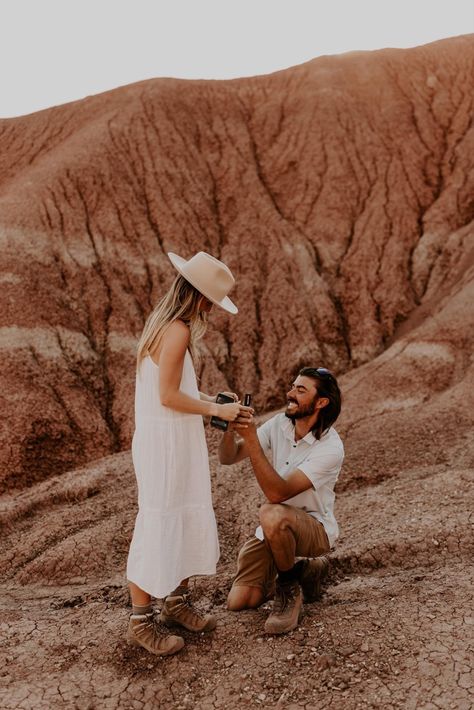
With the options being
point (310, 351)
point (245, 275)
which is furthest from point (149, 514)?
point (245, 275)

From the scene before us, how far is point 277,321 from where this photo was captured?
47.4 ft

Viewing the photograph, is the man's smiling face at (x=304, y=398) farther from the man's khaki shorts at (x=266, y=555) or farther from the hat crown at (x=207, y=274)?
the hat crown at (x=207, y=274)

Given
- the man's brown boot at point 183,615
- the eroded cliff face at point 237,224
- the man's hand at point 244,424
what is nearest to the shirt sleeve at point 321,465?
the man's hand at point 244,424

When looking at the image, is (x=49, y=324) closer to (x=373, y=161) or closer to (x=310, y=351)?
(x=310, y=351)

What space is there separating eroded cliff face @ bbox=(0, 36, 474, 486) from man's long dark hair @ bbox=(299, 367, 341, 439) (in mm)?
7124

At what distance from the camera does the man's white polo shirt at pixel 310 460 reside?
3602 millimetres

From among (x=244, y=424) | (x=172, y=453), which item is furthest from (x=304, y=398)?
(x=172, y=453)

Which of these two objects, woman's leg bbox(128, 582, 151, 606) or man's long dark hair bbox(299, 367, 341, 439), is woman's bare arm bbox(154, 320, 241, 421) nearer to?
man's long dark hair bbox(299, 367, 341, 439)

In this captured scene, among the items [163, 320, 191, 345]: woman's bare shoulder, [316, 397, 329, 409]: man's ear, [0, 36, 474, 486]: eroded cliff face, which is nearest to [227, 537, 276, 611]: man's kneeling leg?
[316, 397, 329, 409]: man's ear

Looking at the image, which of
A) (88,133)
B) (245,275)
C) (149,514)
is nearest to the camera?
(149,514)

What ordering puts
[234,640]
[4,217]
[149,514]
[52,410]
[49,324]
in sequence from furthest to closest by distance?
[4,217] < [49,324] < [52,410] < [234,640] < [149,514]

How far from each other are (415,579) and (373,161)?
50.9ft

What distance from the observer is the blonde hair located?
3.26 meters

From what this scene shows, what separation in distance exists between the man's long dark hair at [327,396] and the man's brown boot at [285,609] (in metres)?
0.92
